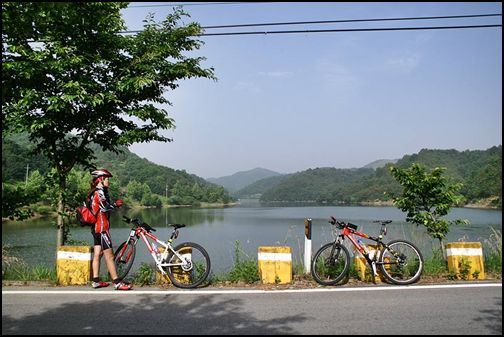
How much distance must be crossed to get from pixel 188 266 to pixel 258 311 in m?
2.02

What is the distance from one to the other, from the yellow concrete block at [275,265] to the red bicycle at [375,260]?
0.43 m

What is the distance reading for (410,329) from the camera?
4.05m

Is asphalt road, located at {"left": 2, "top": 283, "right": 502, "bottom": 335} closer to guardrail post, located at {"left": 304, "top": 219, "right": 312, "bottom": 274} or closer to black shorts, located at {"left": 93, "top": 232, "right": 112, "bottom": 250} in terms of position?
black shorts, located at {"left": 93, "top": 232, "right": 112, "bottom": 250}

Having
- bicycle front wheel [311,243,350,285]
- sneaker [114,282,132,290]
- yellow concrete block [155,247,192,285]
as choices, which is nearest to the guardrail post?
bicycle front wheel [311,243,350,285]

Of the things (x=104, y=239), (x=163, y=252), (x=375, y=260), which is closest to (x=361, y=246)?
(x=375, y=260)

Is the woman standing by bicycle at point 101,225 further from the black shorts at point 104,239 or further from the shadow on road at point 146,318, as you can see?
the shadow on road at point 146,318

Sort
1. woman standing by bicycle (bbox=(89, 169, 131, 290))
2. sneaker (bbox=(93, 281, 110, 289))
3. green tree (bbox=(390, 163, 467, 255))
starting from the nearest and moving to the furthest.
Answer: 1. sneaker (bbox=(93, 281, 110, 289))
2. woman standing by bicycle (bbox=(89, 169, 131, 290))
3. green tree (bbox=(390, 163, 467, 255))

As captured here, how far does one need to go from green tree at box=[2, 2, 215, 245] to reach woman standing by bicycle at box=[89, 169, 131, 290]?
1.71 m

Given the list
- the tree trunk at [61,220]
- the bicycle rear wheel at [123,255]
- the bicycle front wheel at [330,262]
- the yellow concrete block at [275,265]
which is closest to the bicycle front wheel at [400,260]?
the bicycle front wheel at [330,262]

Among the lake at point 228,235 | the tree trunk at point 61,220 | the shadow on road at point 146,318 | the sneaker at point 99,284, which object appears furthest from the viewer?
the lake at point 228,235

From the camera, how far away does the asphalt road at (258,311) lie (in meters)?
4.08

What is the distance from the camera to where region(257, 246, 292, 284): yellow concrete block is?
→ 252 inches

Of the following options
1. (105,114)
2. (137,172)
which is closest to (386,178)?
(137,172)

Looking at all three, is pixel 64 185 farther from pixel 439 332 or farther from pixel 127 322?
pixel 439 332
